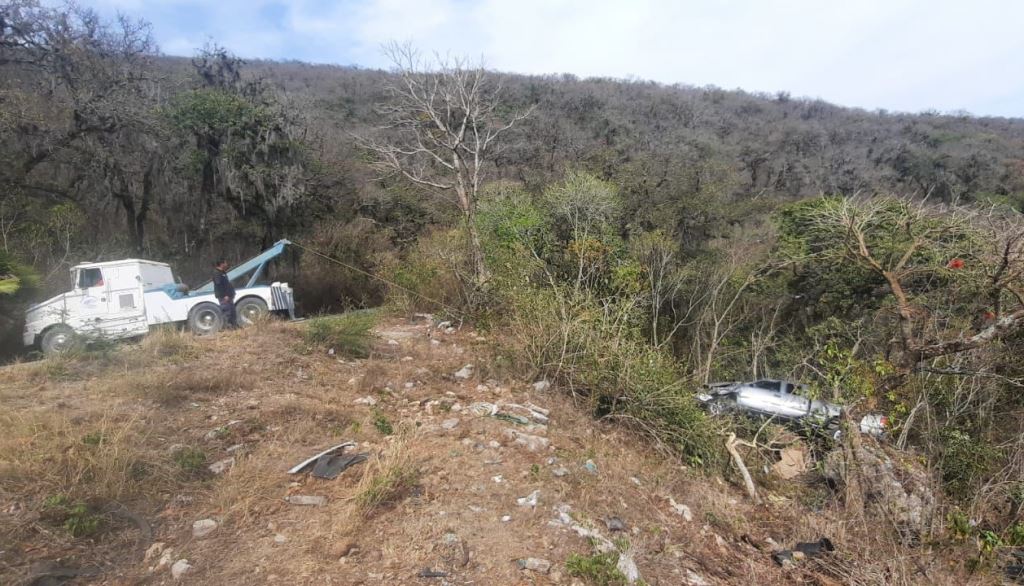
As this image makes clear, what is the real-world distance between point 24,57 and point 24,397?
13729 mm

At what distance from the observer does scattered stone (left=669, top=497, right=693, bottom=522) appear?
4389mm

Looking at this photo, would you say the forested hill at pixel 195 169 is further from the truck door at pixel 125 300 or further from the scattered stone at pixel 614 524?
the scattered stone at pixel 614 524

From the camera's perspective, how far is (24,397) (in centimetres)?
507

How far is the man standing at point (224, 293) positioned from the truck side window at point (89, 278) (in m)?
2.15

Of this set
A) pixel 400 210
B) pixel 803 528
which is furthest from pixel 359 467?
pixel 400 210

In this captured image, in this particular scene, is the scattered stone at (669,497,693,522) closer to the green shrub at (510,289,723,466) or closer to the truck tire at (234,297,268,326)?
the green shrub at (510,289,723,466)

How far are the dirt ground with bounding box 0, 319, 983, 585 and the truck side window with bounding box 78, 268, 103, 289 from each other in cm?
431

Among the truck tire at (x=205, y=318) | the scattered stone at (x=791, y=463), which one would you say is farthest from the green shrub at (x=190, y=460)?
the truck tire at (x=205, y=318)

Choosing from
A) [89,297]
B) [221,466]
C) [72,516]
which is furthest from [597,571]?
→ [89,297]

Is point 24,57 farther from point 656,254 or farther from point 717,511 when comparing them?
point 717,511

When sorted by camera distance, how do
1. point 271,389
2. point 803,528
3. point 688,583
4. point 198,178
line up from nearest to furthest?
point 688,583 < point 803,528 < point 271,389 < point 198,178

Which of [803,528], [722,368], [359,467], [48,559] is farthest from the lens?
[722,368]

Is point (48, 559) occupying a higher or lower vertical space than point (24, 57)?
lower

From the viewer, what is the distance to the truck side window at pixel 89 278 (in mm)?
9547
